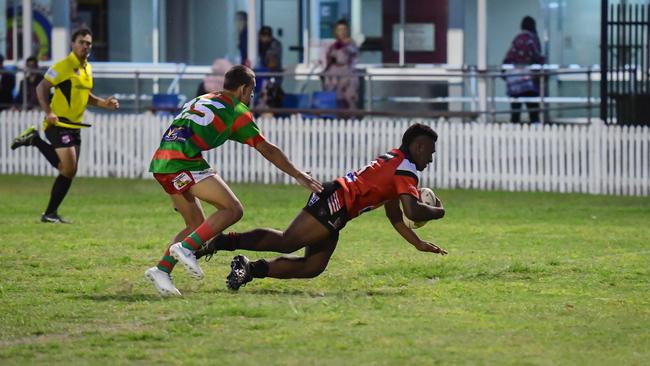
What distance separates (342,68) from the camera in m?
25.2

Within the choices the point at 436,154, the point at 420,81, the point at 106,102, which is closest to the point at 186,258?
the point at 106,102

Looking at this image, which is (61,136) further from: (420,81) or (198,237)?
(420,81)

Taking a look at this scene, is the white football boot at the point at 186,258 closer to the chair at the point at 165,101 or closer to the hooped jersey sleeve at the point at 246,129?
the hooped jersey sleeve at the point at 246,129

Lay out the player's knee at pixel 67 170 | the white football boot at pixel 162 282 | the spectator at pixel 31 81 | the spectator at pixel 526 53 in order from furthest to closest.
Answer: the spectator at pixel 31 81
the spectator at pixel 526 53
the player's knee at pixel 67 170
the white football boot at pixel 162 282

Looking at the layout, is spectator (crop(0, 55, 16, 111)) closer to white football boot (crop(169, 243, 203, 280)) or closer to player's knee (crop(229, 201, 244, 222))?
player's knee (crop(229, 201, 244, 222))

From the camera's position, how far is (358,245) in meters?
15.4

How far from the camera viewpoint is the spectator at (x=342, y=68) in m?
25.1

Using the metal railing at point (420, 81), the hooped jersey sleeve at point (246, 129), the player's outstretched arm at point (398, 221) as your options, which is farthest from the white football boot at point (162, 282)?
the metal railing at point (420, 81)

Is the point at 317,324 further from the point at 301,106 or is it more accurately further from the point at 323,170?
the point at 301,106

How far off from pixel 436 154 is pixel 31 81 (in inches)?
294

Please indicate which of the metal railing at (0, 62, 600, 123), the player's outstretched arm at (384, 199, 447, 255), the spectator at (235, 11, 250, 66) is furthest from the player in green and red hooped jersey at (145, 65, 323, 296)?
the spectator at (235, 11, 250, 66)

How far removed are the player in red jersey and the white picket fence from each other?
10730 millimetres

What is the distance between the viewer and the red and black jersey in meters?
11.4

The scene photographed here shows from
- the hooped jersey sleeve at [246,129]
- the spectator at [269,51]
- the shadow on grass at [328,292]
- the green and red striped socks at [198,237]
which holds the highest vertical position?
the spectator at [269,51]
